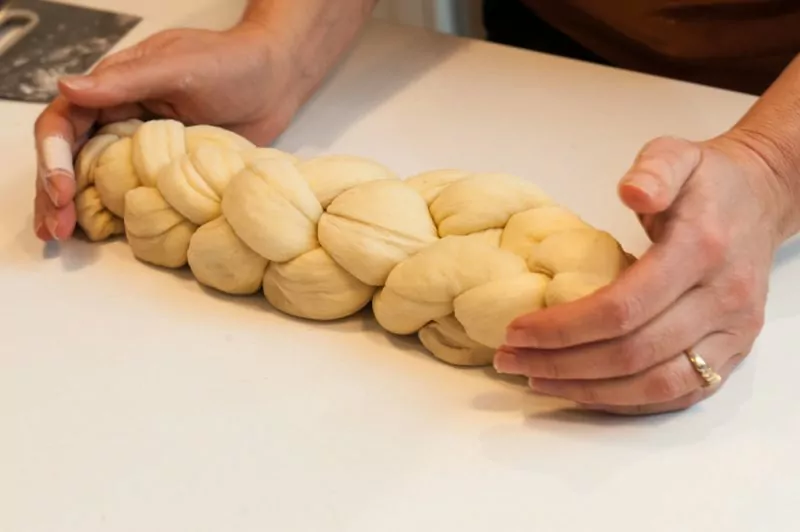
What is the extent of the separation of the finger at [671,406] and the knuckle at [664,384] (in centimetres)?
3

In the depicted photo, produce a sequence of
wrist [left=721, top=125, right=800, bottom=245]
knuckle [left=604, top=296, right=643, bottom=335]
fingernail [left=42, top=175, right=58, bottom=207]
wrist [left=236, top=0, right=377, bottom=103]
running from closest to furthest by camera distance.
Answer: knuckle [left=604, top=296, right=643, bottom=335]
wrist [left=721, top=125, right=800, bottom=245]
fingernail [left=42, top=175, right=58, bottom=207]
wrist [left=236, top=0, right=377, bottom=103]

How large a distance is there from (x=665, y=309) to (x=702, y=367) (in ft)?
0.19

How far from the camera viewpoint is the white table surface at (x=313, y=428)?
2.35 ft

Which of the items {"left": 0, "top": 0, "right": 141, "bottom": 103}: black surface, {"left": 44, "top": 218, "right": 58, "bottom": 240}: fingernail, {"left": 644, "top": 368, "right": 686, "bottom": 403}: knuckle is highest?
{"left": 644, "top": 368, "right": 686, "bottom": 403}: knuckle

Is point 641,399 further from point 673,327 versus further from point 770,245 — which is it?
point 770,245

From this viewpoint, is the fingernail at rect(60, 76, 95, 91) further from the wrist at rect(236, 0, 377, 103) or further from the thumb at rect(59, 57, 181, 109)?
the wrist at rect(236, 0, 377, 103)

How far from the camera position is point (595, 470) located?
736 millimetres

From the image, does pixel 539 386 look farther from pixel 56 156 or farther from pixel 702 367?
pixel 56 156

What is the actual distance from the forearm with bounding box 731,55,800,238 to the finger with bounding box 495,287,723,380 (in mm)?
173

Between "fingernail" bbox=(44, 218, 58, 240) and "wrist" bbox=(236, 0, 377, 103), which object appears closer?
"fingernail" bbox=(44, 218, 58, 240)

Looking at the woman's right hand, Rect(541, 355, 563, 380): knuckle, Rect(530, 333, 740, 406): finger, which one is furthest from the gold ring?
the woman's right hand

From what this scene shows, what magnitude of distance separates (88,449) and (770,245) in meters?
0.62

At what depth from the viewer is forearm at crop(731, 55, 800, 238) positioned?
0.84 metres

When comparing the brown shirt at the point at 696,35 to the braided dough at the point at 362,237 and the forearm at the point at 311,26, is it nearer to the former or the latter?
the forearm at the point at 311,26
